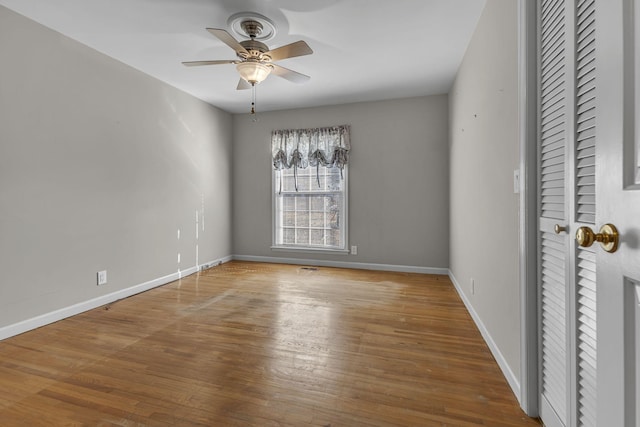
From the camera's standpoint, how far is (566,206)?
1.18 m

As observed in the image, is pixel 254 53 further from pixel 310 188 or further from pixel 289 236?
pixel 289 236

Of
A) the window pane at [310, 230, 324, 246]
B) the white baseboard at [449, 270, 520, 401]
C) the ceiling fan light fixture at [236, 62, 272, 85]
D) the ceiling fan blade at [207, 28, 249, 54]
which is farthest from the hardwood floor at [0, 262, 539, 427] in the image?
the ceiling fan blade at [207, 28, 249, 54]

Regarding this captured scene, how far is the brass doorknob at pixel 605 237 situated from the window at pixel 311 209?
3977 millimetres

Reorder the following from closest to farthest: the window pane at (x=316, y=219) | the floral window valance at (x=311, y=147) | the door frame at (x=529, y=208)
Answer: the door frame at (x=529, y=208), the floral window valance at (x=311, y=147), the window pane at (x=316, y=219)

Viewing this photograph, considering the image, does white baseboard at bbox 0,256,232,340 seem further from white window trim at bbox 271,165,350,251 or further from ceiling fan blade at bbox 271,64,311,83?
ceiling fan blade at bbox 271,64,311,83

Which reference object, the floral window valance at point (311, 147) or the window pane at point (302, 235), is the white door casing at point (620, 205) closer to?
the floral window valance at point (311, 147)

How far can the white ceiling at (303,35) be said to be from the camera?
2.35m

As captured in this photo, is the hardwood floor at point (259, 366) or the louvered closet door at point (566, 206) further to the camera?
the hardwood floor at point (259, 366)

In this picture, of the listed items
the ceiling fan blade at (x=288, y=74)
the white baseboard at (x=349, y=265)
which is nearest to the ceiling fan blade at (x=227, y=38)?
the ceiling fan blade at (x=288, y=74)

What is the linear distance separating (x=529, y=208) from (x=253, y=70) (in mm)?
2238

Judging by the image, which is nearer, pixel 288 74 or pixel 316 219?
pixel 288 74

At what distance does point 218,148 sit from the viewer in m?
4.93

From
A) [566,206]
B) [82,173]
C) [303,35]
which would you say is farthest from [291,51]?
[82,173]

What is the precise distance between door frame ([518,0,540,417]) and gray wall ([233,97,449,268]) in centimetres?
288
